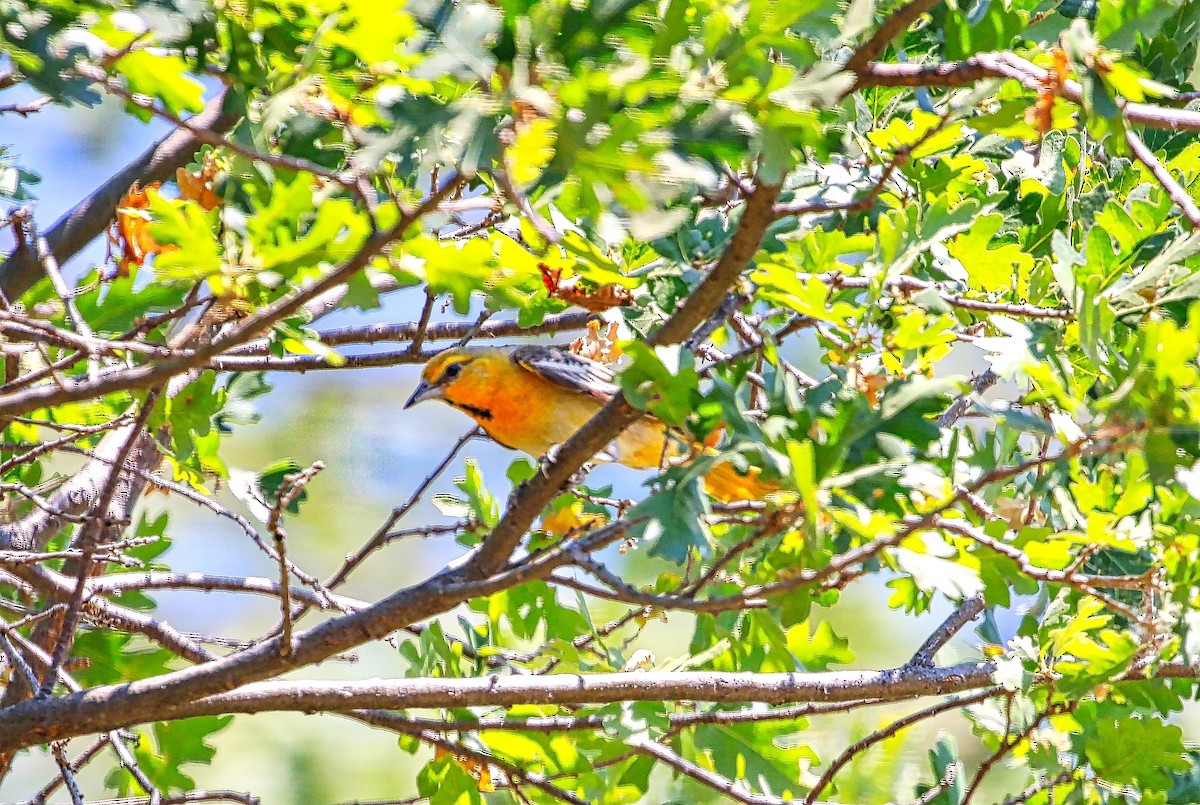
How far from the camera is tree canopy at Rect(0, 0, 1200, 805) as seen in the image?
64.2 inches

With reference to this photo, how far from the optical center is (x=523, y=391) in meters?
4.72

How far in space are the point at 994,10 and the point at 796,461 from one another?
32.6 inches

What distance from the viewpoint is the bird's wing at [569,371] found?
4625 millimetres

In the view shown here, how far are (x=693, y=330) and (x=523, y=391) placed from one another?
2.51m

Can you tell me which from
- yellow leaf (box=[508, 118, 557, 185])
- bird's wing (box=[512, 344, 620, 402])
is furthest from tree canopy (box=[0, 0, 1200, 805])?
bird's wing (box=[512, 344, 620, 402])

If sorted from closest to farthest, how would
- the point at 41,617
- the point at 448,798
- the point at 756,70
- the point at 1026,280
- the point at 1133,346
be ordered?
1. the point at 756,70
2. the point at 1133,346
3. the point at 1026,280
4. the point at 41,617
5. the point at 448,798

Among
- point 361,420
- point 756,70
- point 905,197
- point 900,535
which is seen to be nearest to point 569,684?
point 900,535

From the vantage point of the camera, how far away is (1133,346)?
1863 millimetres

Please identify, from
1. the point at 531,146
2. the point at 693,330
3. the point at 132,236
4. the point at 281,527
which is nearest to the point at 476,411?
the point at 132,236

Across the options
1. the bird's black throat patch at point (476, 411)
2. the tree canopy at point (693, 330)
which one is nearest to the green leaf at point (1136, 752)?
the tree canopy at point (693, 330)

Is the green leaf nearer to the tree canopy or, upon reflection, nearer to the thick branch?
the tree canopy

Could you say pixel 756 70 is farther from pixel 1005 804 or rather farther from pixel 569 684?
pixel 1005 804

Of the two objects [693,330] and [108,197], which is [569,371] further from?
[693,330]

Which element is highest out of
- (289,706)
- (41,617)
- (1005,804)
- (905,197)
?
(905,197)
